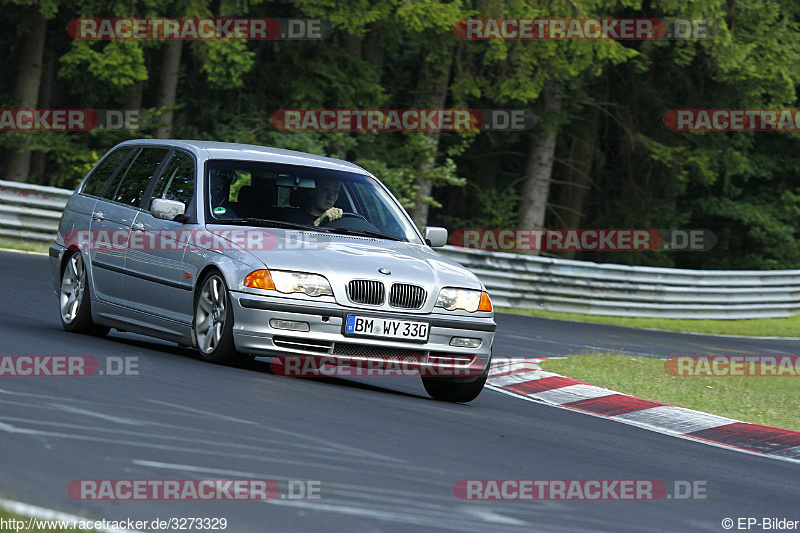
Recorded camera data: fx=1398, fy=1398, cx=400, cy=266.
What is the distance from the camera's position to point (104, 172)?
1200 centimetres

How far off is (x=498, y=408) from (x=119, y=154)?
4127 mm

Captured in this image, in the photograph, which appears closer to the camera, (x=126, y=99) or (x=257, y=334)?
(x=257, y=334)

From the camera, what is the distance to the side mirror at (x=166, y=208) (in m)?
10.0

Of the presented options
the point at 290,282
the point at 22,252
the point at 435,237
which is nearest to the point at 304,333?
the point at 290,282

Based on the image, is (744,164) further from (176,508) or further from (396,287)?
(176,508)

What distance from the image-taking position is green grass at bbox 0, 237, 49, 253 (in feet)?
69.6

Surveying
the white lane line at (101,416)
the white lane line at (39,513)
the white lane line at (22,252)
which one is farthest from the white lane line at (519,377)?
the white lane line at (22,252)

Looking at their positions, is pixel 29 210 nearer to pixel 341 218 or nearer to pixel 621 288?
pixel 621 288

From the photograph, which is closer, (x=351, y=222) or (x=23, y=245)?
(x=351, y=222)


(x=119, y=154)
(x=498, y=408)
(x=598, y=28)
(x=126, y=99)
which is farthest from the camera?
(x=126, y=99)

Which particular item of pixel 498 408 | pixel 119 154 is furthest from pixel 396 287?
pixel 119 154

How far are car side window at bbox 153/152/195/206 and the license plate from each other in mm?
1836

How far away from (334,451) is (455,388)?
11.0ft

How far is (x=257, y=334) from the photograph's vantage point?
9.30 m
